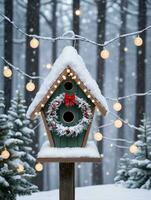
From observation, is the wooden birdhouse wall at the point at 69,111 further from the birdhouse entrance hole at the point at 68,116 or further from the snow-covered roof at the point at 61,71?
the snow-covered roof at the point at 61,71

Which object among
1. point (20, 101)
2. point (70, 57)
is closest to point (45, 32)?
point (20, 101)

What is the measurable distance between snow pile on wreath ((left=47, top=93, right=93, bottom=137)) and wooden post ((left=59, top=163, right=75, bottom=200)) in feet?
1.88

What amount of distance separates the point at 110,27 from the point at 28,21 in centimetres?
943

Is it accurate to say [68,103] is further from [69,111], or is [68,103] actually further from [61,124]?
[61,124]

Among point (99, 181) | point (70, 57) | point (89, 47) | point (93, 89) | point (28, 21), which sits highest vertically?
point (89, 47)

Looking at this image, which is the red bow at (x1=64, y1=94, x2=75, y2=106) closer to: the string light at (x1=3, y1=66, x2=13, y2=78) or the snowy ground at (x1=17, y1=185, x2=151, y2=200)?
the string light at (x1=3, y1=66, x2=13, y2=78)

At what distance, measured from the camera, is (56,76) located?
573cm

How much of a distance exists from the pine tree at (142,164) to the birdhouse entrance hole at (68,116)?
10.8 feet

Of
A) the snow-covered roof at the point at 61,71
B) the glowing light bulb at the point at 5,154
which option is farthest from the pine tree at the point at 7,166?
the snow-covered roof at the point at 61,71

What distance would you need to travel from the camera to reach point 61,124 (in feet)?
19.2

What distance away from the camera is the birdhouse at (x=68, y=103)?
575 centimetres

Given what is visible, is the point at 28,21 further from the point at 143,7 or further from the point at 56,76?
the point at 56,76

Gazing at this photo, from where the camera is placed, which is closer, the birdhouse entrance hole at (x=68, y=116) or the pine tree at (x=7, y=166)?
the birdhouse entrance hole at (x=68, y=116)

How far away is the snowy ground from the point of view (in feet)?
26.5
